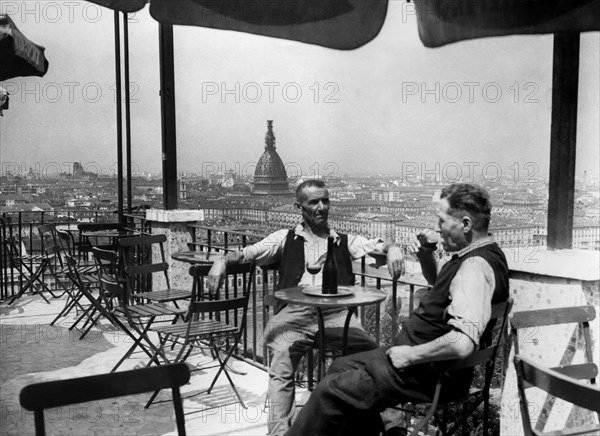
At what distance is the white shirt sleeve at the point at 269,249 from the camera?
384 cm

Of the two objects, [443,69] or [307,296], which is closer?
[307,296]

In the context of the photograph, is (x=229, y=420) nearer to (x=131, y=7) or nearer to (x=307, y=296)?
(x=307, y=296)

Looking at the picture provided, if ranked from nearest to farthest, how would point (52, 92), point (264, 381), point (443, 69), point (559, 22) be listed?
point (559, 22), point (264, 381), point (52, 92), point (443, 69)

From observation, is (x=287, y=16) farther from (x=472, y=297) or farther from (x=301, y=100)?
(x=301, y=100)

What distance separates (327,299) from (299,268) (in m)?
0.64

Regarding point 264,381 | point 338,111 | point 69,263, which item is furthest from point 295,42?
point 338,111

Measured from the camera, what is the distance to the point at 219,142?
1120 centimetres

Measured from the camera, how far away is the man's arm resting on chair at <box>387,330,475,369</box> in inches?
95.3

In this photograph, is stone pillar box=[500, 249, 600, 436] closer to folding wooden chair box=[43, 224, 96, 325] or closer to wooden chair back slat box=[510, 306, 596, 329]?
wooden chair back slat box=[510, 306, 596, 329]

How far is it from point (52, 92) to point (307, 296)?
6853 mm

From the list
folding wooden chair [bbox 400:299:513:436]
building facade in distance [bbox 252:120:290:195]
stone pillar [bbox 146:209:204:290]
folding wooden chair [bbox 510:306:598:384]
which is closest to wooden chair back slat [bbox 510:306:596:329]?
folding wooden chair [bbox 510:306:598:384]

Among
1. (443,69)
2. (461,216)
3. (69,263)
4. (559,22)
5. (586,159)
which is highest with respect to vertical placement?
(443,69)

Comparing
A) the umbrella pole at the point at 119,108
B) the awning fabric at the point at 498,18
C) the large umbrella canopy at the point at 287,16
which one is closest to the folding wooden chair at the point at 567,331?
the awning fabric at the point at 498,18

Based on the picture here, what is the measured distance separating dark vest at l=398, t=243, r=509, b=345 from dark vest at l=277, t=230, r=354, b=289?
999 mm
